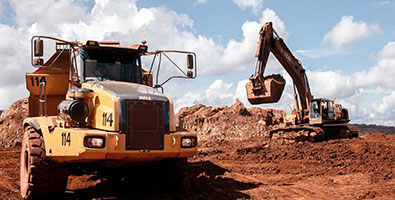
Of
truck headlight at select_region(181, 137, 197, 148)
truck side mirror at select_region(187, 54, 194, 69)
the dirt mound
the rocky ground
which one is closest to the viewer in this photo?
truck headlight at select_region(181, 137, 197, 148)

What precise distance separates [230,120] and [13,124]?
14954mm

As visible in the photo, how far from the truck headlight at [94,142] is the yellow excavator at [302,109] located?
460 inches

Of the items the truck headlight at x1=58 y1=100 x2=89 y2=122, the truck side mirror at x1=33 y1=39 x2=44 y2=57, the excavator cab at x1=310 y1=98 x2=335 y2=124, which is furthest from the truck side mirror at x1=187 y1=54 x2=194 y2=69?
the excavator cab at x1=310 y1=98 x2=335 y2=124

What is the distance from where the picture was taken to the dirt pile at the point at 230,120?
3094 centimetres

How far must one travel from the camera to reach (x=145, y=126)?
23.5 ft

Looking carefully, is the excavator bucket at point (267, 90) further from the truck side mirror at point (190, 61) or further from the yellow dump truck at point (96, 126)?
the yellow dump truck at point (96, 126)

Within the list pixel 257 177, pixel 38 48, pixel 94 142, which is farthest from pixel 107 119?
pixel 257 177

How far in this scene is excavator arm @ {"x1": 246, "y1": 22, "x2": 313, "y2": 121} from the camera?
1738 centimetres

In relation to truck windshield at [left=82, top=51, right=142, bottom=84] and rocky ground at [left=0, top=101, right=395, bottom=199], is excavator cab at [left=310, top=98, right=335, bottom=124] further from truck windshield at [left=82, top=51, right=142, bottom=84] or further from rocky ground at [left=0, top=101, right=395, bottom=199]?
truck windshield at [left=82, top=51, right=142, bottom=84]

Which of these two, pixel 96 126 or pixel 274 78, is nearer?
pixel 96 126

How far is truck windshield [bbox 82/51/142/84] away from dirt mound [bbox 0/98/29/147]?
16267mm

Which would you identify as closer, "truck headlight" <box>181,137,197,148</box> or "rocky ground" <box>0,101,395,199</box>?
"truck headlight" <box>181,137,197,148</box>

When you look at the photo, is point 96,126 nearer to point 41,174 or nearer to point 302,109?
point 41,174

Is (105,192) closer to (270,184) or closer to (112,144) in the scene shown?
(112,144)
